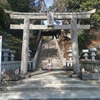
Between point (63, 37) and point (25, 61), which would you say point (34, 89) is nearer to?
point (25, 61)

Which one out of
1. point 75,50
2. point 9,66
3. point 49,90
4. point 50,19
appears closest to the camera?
point 49,90

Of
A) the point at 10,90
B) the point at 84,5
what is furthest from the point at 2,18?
the point at 84,5

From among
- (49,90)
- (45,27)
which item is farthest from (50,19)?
(49,90)

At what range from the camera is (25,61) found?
9539 millimetres

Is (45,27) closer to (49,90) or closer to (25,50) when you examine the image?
(25,50)

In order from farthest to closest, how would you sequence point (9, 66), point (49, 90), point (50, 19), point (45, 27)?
point (45, 27), point (50, 19), point (9, 66), point (49, 90)

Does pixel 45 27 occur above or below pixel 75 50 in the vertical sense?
above

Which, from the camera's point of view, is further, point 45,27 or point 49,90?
point 45,27

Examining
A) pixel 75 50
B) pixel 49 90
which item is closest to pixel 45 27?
pixel 75 50

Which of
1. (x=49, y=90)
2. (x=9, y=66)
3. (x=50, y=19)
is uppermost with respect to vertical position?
(x=50, y=19)

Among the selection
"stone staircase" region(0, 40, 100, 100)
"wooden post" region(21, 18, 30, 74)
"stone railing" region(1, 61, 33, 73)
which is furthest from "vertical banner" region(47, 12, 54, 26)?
"stone staircase" region(0, 40, 100, 100)

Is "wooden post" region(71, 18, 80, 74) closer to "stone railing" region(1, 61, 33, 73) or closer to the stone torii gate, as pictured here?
the stone torii gate

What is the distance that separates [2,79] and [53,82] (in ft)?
8.98

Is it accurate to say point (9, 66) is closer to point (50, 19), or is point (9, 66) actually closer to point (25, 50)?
point (25, 50)
